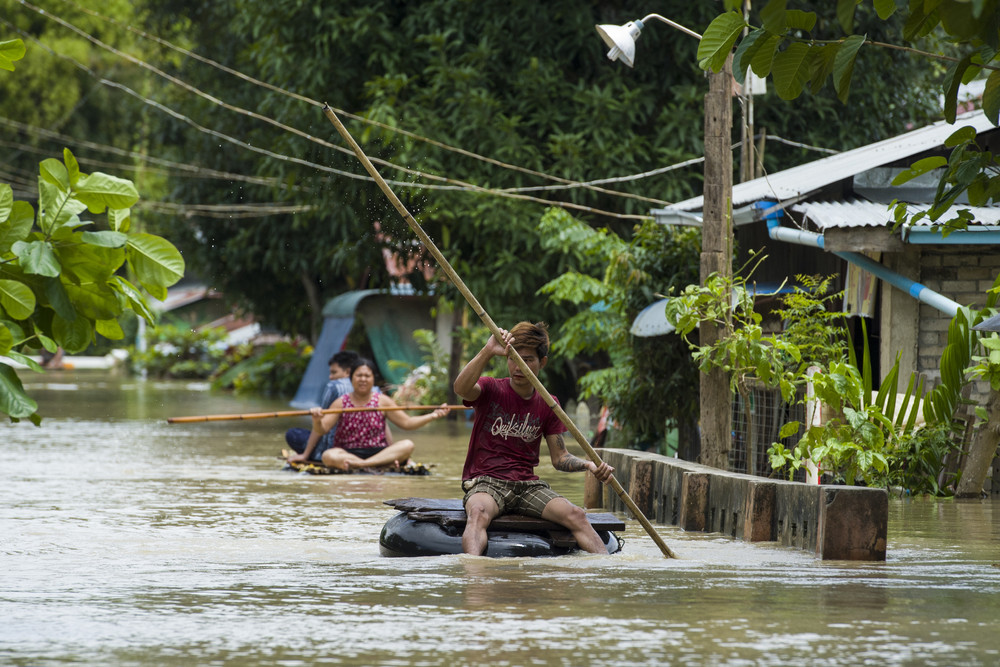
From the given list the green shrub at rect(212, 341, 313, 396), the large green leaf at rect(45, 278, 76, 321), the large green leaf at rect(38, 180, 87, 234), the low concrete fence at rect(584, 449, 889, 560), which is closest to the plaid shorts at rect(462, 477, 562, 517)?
the low concrete fence at rect(584, 449, 889, 560)

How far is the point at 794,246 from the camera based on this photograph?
55.8 ft

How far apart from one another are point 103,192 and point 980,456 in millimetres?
8988

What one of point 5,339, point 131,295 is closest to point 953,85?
point 131,295

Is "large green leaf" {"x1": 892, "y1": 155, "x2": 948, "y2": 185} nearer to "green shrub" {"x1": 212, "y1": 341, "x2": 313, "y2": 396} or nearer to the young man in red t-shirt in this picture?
the young man in red t-shirt

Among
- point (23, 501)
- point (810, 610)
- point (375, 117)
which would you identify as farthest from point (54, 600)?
point (375, 117)

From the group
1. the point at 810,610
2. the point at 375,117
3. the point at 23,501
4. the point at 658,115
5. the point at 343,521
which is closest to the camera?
the point at 810,610

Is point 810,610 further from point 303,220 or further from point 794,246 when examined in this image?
point 303,220

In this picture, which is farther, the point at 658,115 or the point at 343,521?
the point at 658,115

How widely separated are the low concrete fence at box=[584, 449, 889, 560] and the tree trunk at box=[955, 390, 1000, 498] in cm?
276

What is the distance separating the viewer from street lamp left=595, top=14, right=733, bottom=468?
13477mm

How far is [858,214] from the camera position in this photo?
1376 centimetres

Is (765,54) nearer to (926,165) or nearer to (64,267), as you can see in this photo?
(926,165)

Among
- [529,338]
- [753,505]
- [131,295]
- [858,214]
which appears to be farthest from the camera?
[858,214]

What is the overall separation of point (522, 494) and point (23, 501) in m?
5.79
